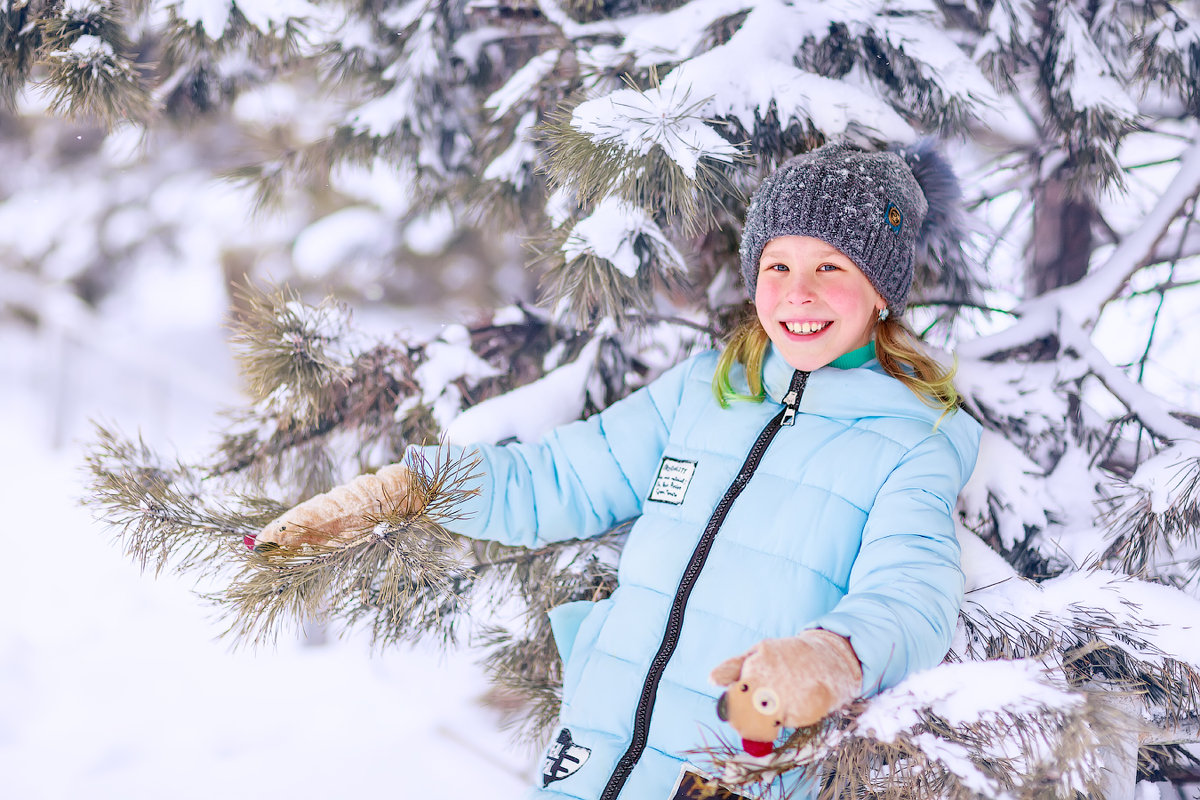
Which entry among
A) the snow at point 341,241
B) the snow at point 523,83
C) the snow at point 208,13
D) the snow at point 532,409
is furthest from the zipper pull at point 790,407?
the snow at point 341,241

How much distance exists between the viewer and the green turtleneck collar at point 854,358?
1.36 metres

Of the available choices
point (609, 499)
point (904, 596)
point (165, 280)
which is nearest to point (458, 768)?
point (609, 499)

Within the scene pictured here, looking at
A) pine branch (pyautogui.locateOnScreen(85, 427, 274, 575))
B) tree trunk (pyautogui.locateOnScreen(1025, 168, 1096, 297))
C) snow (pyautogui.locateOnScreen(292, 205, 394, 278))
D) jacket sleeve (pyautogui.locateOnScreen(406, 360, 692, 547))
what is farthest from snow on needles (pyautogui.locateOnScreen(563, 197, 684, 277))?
snow (pyautogui.locateOnScreen(292, 205, 394, 278))

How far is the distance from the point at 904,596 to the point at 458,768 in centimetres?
171

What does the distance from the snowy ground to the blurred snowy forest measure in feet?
1.39

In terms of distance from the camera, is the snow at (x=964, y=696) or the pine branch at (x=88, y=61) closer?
the snow at (x=964, y=696)

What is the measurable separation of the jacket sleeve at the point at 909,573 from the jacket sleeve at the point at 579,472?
0.43 m

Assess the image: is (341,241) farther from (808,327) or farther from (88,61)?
(808,327)

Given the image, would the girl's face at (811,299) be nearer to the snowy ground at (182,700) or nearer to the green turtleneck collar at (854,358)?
the green turtleneck collar at (854,358)

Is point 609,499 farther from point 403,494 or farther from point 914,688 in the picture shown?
point 914,688

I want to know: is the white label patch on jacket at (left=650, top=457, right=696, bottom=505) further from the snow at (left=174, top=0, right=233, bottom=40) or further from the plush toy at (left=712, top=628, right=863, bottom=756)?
the snow at (left=174, top=0, right=233, bottom=40)

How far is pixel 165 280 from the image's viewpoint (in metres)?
5.50

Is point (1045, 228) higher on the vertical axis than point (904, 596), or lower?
higher

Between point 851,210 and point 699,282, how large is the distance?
620 mm
